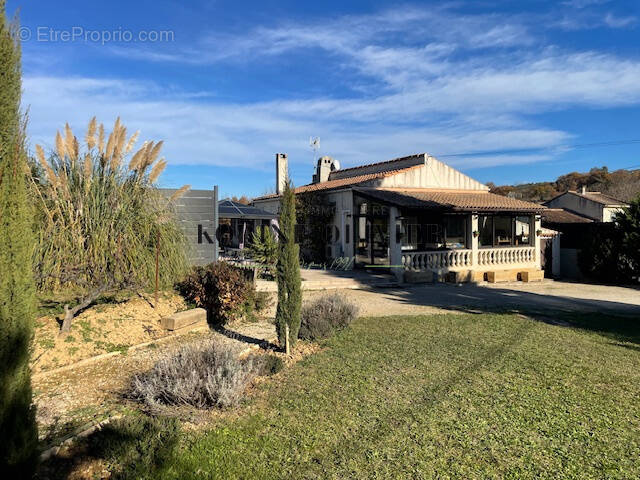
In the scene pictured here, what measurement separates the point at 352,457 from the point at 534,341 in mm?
5531

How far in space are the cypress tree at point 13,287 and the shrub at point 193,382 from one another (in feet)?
5.79

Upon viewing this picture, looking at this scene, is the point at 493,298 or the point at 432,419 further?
the point at 493,298

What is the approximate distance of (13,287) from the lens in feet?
8.77

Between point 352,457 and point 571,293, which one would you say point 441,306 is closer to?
point 571,293

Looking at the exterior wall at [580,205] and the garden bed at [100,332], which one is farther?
the exterior wall at [580,205]

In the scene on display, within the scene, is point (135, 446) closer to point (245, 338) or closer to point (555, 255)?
point (245, 338)

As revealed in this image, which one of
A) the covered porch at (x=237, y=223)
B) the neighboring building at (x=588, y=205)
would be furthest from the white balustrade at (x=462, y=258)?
the neighboring building at (x=588, y=205)

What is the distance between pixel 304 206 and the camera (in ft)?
69.2

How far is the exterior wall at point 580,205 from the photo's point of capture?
2753 cm

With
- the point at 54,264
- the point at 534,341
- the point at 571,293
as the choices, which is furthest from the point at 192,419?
the point at 571,293

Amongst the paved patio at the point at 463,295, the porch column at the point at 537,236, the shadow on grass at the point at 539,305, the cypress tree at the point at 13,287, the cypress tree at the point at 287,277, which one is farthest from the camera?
the porch column at the point at 537,236

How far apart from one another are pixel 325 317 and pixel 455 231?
46.2ft

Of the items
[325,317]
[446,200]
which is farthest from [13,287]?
[446,200]

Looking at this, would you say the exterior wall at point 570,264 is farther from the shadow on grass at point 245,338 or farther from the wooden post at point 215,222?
the shadow on grass at point 245,338
